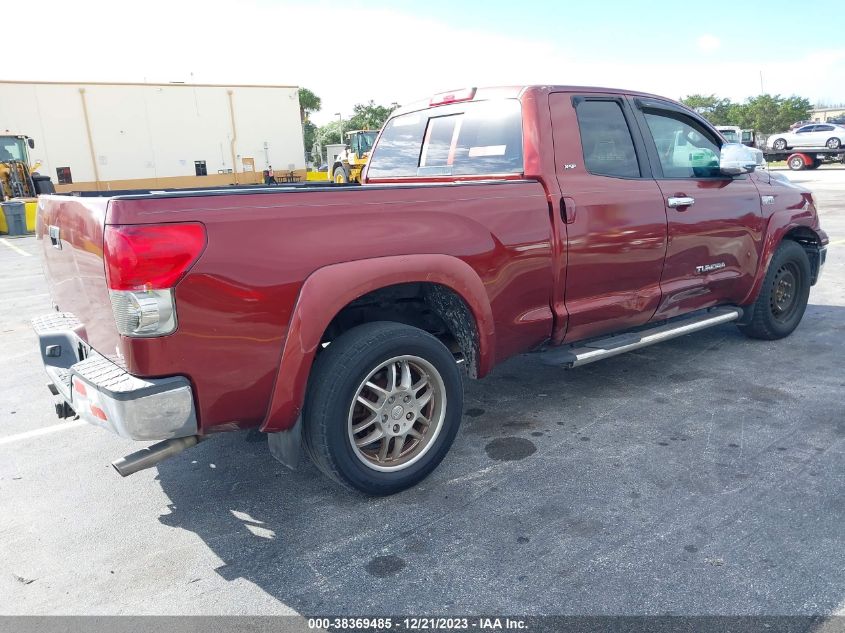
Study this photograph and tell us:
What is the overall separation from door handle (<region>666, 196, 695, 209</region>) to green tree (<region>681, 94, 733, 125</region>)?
5982 cm

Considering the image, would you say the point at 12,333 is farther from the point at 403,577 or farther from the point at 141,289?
the point at 403,577

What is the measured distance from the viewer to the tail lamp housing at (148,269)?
2.26 m

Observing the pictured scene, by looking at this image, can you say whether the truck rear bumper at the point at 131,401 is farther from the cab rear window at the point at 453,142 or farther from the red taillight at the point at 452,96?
the red taillight at the point at 452,96

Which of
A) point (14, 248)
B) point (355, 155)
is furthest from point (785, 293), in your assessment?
point (355, 155)

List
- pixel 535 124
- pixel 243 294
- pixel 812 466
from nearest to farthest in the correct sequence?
pixel 243 294 < pixel 812 466 < pixel 535 124

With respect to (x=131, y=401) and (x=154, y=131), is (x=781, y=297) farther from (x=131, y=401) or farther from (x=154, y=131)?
(x=154, y=131)

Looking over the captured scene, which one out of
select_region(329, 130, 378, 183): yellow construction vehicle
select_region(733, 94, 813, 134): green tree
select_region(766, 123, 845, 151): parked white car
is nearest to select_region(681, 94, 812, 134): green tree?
select_region(733, 94, 813, 134): green tree

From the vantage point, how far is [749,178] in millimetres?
4785

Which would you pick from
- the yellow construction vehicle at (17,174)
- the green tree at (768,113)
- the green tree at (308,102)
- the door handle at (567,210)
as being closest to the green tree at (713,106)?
the green tree at (768,113)

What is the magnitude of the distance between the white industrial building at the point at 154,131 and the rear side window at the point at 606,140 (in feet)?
85.0

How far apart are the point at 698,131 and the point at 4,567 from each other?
4.90 m

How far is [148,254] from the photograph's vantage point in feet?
7.45

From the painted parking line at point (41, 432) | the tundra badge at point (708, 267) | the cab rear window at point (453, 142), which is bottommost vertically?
the painted parking line at point (41, 432)

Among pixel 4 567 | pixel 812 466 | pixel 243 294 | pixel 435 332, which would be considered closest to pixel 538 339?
pixel 435 332
